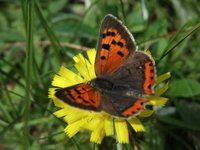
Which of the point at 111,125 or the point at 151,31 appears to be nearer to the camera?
the point at 111,125

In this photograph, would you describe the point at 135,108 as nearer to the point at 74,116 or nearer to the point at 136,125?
the point at 136,125

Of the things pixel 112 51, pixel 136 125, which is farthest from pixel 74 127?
pixel 112 51

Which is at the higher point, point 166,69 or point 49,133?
point 166,69

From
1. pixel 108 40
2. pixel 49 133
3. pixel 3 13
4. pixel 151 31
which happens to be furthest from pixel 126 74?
pixel 3 13

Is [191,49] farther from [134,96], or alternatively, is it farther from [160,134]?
[134,96]

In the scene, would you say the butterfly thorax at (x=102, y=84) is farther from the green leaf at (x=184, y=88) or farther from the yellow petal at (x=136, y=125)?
the green leaf at (x=184, y=88)

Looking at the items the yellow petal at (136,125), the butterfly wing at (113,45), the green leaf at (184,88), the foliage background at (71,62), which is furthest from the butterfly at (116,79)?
the green leaf at (184,88)

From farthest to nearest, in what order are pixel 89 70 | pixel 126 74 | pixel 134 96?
1. pixel 89 70
2. pixel 126 74
3. pixel 134 96

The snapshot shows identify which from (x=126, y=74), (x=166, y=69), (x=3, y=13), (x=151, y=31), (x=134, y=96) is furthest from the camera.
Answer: (x=3, y=13)
